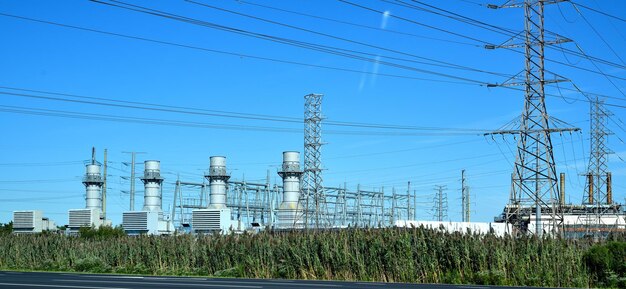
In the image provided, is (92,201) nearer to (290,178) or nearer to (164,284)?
(290,178)

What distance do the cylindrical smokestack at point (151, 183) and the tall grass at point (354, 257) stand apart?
39.6 metres

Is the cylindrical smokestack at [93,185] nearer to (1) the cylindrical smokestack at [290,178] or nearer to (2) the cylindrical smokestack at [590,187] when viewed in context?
(1) the cylindrical smokestack at [290,178]

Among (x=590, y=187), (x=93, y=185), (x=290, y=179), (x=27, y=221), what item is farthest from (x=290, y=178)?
(x=590, y=187)

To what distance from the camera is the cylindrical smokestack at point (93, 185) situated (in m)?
82.6

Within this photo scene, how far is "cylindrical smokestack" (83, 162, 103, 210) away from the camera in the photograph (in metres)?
82.6

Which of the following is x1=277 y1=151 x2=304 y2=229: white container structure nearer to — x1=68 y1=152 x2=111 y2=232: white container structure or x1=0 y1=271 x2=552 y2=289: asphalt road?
x1=68 y1=152 x2=111 y2=232: white container structure

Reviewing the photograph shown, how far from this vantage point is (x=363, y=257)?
29641 mm

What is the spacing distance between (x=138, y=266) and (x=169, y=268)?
1.63m

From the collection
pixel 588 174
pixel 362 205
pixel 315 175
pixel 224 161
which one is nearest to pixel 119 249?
pixel 315 175

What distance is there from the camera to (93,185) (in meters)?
83.1

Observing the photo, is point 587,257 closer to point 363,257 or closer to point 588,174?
point 363,257

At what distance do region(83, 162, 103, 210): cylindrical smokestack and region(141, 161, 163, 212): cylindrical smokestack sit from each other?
681 cm

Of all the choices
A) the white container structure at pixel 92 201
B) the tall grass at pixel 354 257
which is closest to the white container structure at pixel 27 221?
the white container structure at pixel 92 201

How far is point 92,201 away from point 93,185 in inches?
72.2
